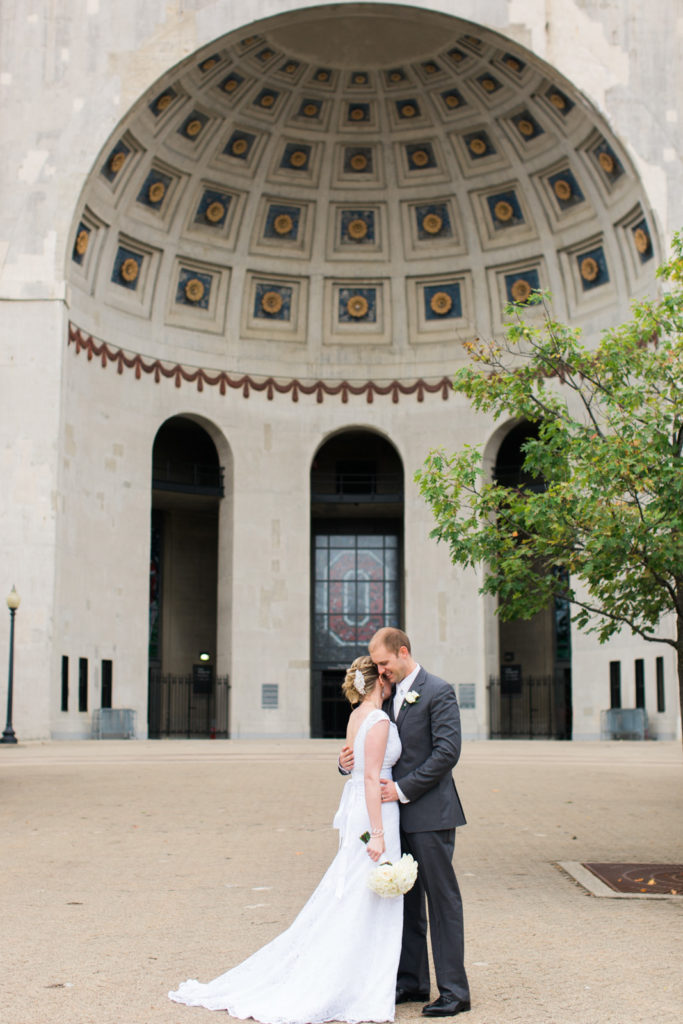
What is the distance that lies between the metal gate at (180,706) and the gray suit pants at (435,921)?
33.5 meters

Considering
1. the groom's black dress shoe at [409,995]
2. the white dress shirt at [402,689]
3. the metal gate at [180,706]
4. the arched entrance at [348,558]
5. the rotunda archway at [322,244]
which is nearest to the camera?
the groom's black dress shoe at [409,995]

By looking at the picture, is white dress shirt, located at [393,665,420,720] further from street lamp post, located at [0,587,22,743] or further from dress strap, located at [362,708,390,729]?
street lamp post, located at [0,587,22,743]

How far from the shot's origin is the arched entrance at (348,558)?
3972cm

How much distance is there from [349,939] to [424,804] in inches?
29.9

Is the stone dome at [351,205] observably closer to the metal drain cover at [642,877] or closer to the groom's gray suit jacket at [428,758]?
the metal drain cover at [642,877]

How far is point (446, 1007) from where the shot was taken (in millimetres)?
5691

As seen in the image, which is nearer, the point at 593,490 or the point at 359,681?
the point at 359,681

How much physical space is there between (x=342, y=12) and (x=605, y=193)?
348 inches

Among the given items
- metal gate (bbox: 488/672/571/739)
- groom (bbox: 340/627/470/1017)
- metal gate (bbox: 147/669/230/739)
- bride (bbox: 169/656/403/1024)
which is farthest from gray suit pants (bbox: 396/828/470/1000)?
metal gate (bbox: 147/669/230/739)

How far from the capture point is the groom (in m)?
5.91

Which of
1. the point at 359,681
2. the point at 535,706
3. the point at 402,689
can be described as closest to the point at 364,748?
the point at 359,681

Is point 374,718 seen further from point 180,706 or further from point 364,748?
point 180,706

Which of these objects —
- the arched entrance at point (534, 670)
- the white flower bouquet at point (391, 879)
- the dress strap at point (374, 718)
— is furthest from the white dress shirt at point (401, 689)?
the arched entrance at point (534, 670)

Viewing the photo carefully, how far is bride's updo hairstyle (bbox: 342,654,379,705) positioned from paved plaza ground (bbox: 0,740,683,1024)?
1.18 metres
